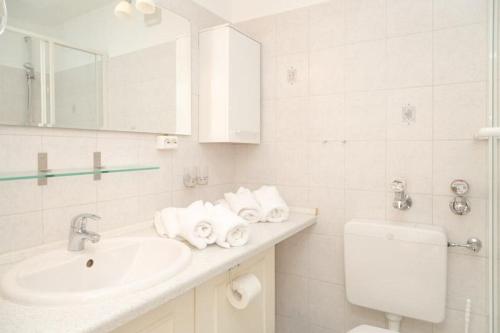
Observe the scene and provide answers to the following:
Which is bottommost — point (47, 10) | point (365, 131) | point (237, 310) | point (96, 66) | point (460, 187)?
point (237, 310)

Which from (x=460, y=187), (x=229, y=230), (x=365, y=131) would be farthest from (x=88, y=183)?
(x=460, y=187)

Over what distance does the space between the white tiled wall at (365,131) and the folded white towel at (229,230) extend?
0.69 meters

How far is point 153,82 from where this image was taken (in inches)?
61.2

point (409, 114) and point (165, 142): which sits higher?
point (409, 114)

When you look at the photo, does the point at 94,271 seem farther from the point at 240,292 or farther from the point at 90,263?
the point at 240,292

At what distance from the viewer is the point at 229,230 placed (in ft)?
3.96

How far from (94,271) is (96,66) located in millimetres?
809

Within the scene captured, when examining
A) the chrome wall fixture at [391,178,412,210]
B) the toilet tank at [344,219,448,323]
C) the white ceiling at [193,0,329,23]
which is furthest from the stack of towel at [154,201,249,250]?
the white ceiling at [193,0,329,23]

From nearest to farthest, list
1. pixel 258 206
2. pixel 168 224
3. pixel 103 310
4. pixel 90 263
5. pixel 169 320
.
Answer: pixel 103 310 → pixel 169 320 → pixel 90 263 → pixel 168 224 → pixel 258 206

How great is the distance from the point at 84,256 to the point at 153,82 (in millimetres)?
879

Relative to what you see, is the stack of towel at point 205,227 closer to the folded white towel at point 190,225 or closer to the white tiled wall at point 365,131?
the folded white towel at point 190,225

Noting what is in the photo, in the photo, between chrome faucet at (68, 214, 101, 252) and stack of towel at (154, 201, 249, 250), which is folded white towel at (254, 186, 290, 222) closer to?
stack of towel at (154, 201, 249, 250)

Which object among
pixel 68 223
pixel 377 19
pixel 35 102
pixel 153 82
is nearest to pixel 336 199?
pixel 377 19

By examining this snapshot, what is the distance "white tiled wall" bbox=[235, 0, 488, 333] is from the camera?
143 centimetres
